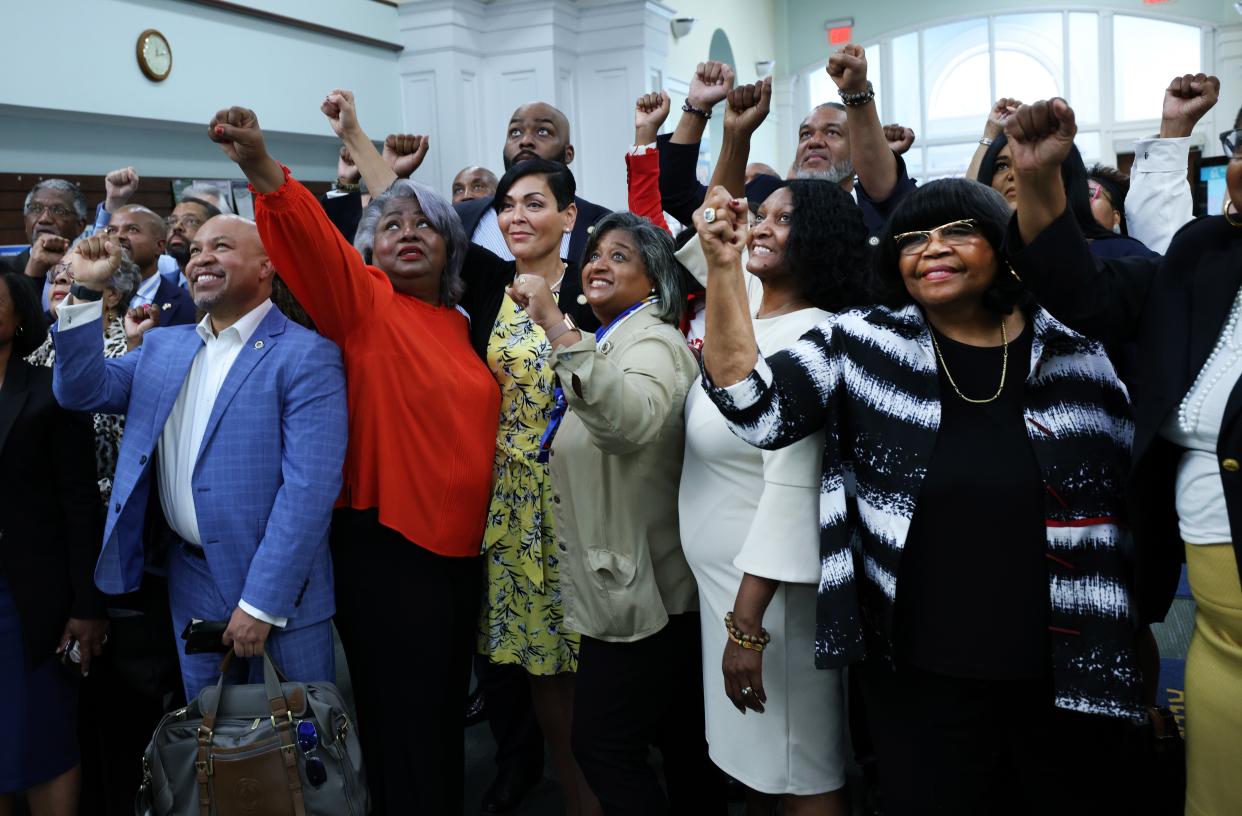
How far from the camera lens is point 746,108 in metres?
2.41

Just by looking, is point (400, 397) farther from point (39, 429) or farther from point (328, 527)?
point (39, 429)

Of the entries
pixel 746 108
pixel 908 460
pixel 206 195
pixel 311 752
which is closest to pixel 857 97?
pixel 746 108

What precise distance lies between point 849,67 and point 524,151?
1461 millimetres

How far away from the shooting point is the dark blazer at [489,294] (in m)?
2.45

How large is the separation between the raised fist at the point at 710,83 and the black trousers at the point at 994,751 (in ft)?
5.14

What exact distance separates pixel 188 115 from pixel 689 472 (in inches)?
202

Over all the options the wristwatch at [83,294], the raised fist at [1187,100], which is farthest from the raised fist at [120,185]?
the raised fist at [1187,100]

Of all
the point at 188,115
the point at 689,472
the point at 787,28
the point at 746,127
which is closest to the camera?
the point at 689,472

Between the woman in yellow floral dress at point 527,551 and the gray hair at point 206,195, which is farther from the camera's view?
the gray hair at point 206,195

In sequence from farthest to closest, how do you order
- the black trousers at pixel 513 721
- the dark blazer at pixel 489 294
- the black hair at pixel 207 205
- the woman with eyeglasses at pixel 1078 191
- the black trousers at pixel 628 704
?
1. the black hair at pixel 207 205
2. the black trousers at pixel 513 721
3. the dark blazer at pixel 489 294
4. the woman with eyeglasses at pixel 1078 191
5. the black trousers at pixel 628 704

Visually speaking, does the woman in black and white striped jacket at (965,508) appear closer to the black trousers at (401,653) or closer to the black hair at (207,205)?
the black trousers at (401,653)

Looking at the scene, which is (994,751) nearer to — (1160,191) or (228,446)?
(1160,191)

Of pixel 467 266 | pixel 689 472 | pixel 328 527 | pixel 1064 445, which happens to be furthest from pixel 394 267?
pixel 1064 445

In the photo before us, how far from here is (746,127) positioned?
94.3 inches
